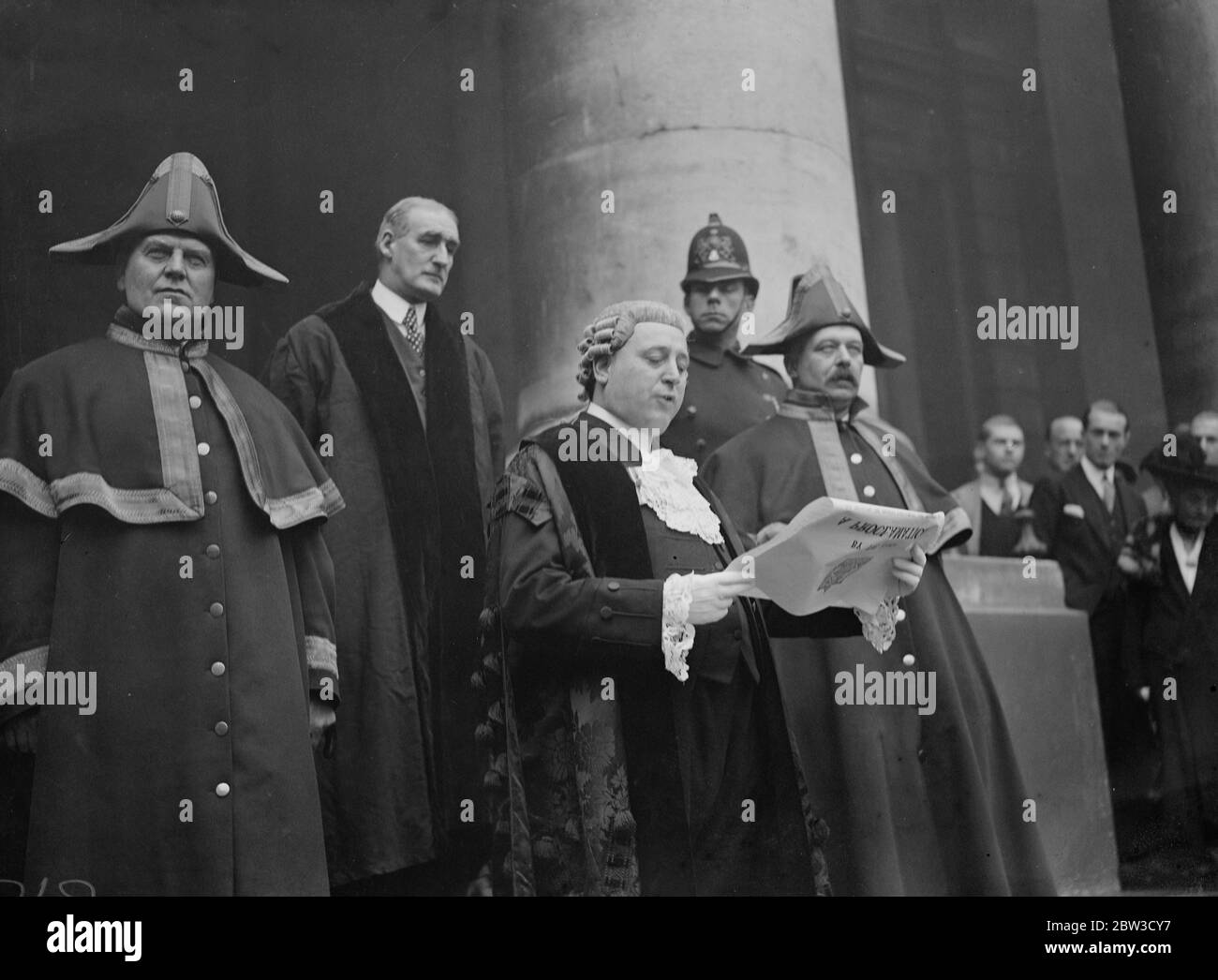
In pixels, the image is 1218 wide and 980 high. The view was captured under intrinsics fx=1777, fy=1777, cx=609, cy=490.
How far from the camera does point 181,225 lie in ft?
21.4

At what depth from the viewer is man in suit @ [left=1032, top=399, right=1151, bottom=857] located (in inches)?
259

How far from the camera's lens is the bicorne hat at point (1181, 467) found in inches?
266

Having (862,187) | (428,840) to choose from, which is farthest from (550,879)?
(862,187)

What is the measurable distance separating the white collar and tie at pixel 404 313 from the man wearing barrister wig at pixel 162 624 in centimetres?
62

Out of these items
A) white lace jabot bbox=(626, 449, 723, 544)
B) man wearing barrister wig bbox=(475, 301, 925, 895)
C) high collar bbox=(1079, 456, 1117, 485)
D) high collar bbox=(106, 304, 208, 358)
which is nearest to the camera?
man wearing barrister wig bbox=(475, 301, 925, 895)

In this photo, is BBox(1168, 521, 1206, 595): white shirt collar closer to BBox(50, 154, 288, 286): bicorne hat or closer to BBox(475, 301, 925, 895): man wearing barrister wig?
BBox(475, 301, 925, 895): man wearing barrister wig

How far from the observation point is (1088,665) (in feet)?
21.7

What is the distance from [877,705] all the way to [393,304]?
2317 mm

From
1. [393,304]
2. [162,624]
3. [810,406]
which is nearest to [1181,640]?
[810,406]

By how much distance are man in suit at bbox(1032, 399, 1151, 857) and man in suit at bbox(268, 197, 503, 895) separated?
7.03ft

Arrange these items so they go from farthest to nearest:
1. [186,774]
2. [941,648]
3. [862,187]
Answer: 1. [862,187]
2. [941,648]
3. [186,774]

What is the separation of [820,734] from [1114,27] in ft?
10.1

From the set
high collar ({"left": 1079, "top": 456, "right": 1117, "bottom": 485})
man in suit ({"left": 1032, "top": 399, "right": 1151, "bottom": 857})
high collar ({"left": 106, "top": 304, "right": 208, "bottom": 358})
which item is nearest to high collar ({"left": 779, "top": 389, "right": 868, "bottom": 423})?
man in suit ({"left": 1032, "top": 399, "right": 1151, "bottom": 857})
